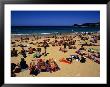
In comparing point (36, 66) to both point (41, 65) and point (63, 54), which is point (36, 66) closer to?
point (41, 65)

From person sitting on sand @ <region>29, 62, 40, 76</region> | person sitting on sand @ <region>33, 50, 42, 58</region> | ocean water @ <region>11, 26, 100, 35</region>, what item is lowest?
person sitting on sand @ <region>29, 62, 40, 76</region>

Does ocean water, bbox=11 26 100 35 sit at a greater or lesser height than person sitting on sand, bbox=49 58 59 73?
greater

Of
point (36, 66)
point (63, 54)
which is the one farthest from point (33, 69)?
point (63, 54)

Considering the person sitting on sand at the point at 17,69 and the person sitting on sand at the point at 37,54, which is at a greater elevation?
the person sitting on sand at the point at 37,54

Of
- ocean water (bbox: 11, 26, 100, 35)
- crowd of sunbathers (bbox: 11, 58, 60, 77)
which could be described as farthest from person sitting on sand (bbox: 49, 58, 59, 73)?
ocean water (bbox: 11, 26, 100, 35)

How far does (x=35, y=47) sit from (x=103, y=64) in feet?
1.21

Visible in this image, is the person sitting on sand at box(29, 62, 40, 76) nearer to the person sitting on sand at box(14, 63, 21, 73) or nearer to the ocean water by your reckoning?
the person sitting on sand at box(14, 63, 21, 73)

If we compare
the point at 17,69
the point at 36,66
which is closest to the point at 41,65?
the point at 36,66

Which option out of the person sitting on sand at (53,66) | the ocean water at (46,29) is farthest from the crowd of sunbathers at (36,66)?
the ocean water at (46,29)

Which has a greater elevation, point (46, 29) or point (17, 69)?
point (46, 29)

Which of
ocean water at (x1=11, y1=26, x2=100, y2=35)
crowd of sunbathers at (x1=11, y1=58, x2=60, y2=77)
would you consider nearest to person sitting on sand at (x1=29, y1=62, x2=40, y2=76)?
crowd of sunbathers at (x1=11, y1=58, x2=60, y2=77)

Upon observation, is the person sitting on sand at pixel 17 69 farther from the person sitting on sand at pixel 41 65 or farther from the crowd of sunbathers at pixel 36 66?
the person sitting on sand at pixel 41 65

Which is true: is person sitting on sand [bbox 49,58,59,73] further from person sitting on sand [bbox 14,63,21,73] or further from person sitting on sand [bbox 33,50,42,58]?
person sitting on sand [bbox 14,63,21,73]

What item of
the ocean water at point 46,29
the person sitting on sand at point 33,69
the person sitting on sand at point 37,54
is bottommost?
the person sitting on sand at point 33,69
